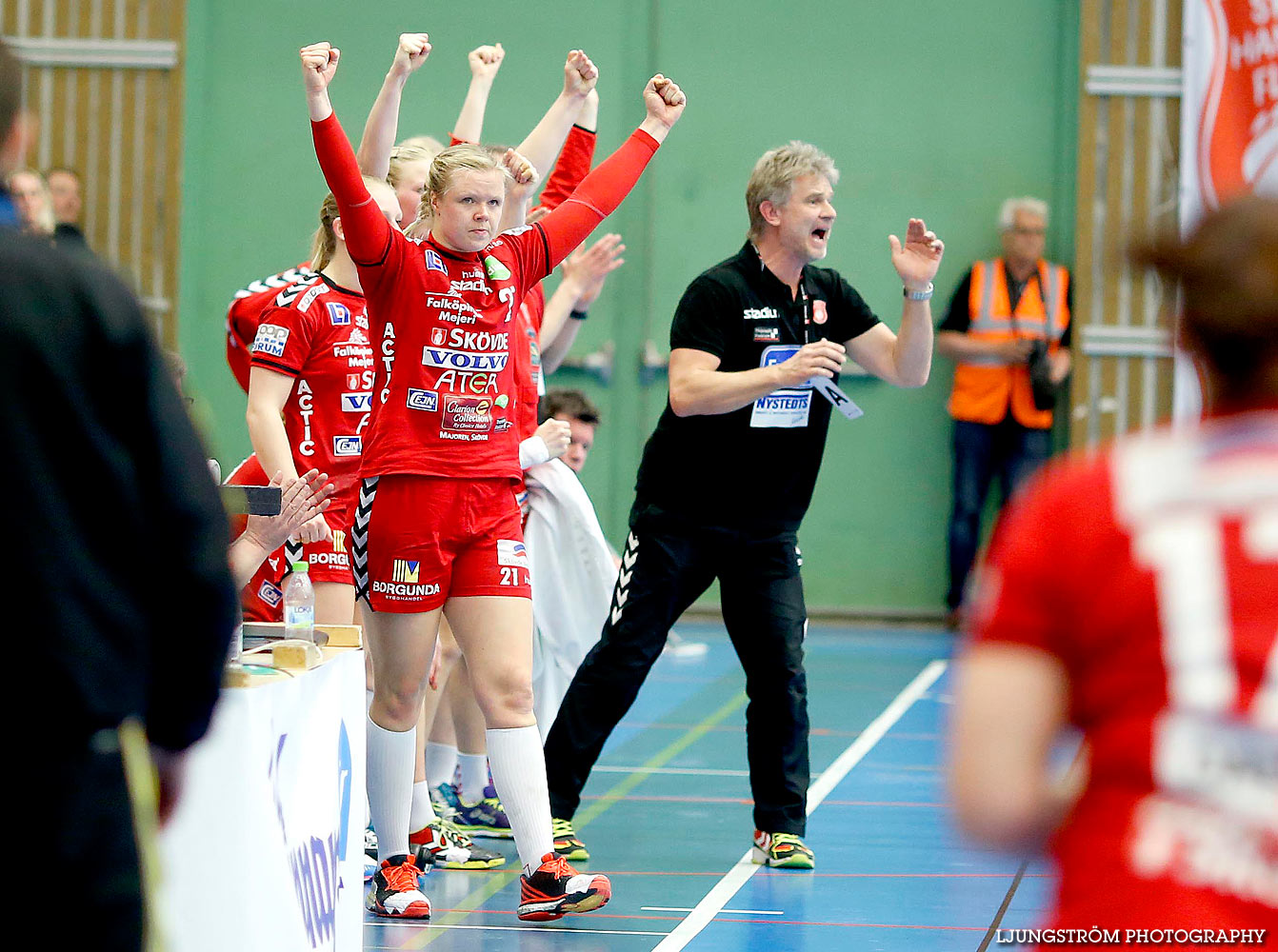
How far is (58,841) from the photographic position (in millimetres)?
1819

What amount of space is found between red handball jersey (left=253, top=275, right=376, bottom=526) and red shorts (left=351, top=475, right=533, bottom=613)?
0.68m

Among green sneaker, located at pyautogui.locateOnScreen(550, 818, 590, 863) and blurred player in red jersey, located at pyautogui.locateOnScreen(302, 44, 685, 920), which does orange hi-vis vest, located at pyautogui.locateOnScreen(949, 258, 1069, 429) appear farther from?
blurred player in red jersey, located at pyautogui.locateOnScreen(302, 44, 685, 920)

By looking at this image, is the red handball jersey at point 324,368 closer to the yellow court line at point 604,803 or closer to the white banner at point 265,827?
the yellow court line at point 604,803

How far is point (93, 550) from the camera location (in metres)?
1.92

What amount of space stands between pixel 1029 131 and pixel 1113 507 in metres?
10.1

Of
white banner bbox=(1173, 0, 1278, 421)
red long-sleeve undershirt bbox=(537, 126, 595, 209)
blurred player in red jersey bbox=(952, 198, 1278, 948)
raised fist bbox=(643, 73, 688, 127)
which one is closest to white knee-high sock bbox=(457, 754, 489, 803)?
red long-sleeve undershirt bbox=(537, 126, 595, 209)

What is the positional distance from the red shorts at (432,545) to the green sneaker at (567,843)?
919 millimetres

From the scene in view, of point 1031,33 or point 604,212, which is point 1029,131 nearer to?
point 1031,33

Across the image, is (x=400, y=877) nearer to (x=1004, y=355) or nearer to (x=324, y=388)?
(x=324, y=388)

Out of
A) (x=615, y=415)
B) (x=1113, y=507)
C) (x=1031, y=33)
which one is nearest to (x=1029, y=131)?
(x=1031, y=33)

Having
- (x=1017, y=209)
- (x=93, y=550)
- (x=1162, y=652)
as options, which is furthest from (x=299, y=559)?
(x=1017, y=209)

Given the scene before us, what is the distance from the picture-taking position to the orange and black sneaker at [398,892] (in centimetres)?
455

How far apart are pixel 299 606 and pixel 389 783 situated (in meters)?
0.67

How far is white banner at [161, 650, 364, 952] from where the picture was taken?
9.78ft
